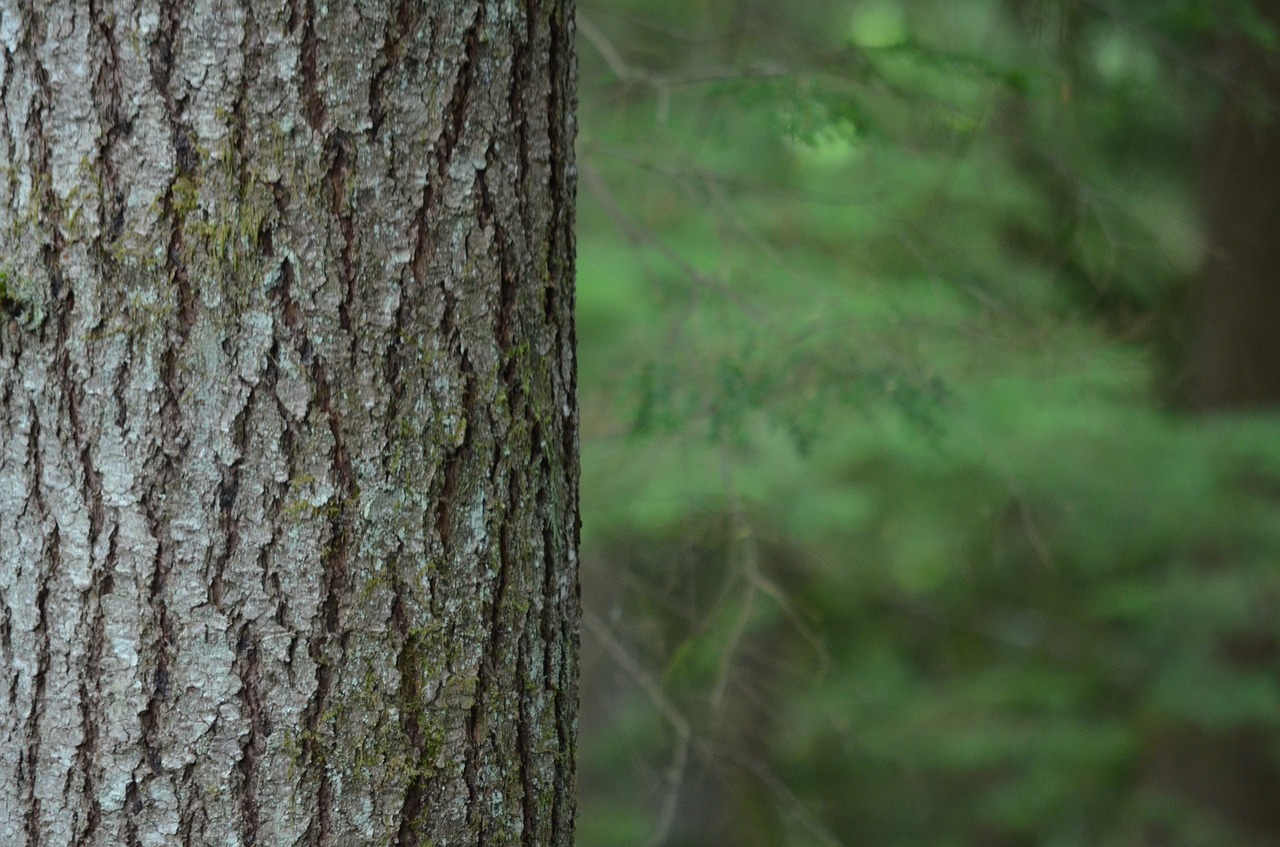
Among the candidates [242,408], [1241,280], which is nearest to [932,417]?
[242,408]

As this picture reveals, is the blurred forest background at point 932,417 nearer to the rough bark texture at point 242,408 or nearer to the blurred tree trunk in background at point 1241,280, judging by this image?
the blurred tree trunk in background at point 1241,280

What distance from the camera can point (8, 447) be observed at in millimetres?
1447

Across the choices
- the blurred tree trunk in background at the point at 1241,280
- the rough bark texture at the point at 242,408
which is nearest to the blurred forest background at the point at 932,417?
the blurred tree trunk in background at the point at 1241,280

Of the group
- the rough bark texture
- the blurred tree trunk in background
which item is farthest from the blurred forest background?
the rough bark texture

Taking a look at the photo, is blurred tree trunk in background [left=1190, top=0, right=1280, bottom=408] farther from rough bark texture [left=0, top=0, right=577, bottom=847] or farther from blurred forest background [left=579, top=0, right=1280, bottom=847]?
rough bark texture [left=0, top=0, right=577, bottom=847]

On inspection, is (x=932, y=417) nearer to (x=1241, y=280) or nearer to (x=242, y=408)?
(x=242, y=408)

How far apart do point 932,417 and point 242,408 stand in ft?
8.06

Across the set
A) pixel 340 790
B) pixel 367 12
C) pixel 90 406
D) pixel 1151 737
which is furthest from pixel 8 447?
pixel 1151 737

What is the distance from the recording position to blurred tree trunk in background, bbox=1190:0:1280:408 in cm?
659

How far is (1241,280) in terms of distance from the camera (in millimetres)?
6773

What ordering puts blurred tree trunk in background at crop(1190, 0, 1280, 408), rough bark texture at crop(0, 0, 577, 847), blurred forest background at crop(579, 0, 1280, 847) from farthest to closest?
blurred tree trunk in background at crop(1190, 0, 1280, 408) → blurred forest background at crop(579, 0, 1280, 847) → rough bark texture at crop(0, 0, 577, 847)

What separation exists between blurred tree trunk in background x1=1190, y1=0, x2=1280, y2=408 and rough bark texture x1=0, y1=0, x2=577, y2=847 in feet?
20.3

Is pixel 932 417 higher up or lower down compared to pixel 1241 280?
lower down

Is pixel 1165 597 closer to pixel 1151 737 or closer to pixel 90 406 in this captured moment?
pixel 1151 737
